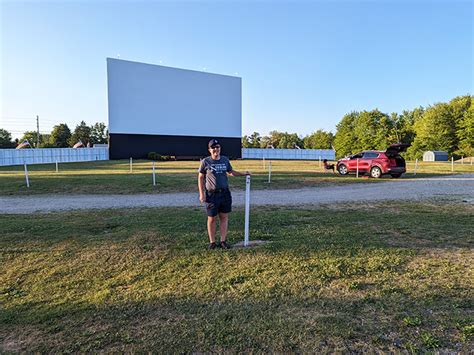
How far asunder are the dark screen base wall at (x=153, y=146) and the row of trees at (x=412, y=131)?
36923 mm

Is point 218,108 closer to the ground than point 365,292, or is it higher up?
higher up

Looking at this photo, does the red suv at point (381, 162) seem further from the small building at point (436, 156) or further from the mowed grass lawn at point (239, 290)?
the small building at point (436, 156)

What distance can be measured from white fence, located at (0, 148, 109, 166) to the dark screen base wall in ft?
7.02

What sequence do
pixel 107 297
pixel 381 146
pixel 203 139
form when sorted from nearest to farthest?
pixel 107 297 → pixel 203 139 → pixel 381 146

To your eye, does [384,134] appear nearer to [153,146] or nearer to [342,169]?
[153,146]

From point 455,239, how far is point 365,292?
2.98 metres

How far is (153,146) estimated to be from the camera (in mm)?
42500

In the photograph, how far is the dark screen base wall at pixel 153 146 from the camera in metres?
41.0

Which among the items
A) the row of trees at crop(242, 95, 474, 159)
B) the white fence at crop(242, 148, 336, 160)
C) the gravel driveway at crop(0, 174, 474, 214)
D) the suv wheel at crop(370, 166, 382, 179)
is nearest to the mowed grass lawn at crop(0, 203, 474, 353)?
the gravel driveway at crop(0, 174, 474, 214)

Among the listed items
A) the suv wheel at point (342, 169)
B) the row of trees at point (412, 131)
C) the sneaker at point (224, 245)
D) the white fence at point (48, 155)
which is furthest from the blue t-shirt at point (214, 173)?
the row of trees at point (412, 131)

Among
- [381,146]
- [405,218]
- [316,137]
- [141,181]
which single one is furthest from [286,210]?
[316,137]

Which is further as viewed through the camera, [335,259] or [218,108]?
[218,108]

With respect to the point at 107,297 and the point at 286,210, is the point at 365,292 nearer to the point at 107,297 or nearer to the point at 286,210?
the point at 107,297

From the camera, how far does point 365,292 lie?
3508 millimetres
